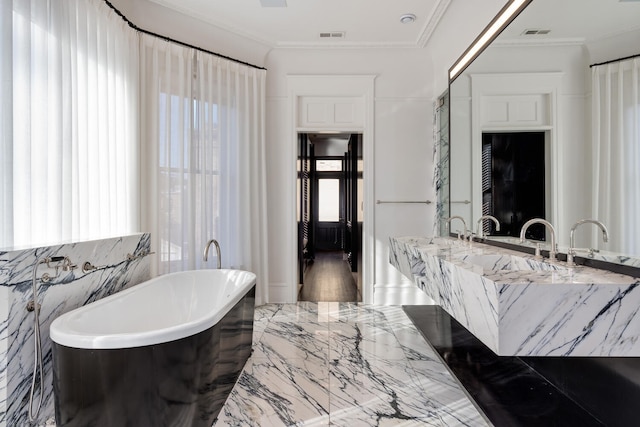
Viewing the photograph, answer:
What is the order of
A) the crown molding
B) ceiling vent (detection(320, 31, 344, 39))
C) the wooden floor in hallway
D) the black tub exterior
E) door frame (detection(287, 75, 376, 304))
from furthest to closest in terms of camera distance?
1. the wooden floor in hallway
2. door frame (detection(287, 75, 376, 304))
3. ceiling vent (detection(320, 31, 344, 39))
4. the crown molding
5. the black tub exterior

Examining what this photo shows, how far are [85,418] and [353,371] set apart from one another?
1399mm

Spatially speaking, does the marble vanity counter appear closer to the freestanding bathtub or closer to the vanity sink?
the vanity sink

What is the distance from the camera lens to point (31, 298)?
135 centimetres

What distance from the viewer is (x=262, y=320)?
2.80 meters

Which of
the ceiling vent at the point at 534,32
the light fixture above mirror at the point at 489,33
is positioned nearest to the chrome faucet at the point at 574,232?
the ceiling vent at the point at 534,32

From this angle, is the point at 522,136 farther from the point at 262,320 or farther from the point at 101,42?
the point at 101,42

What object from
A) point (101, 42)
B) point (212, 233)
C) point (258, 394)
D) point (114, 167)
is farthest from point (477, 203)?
point (101, 42)

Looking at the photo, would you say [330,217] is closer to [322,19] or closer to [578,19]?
[322,19]

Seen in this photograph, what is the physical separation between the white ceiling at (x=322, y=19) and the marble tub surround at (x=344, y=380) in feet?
9.29

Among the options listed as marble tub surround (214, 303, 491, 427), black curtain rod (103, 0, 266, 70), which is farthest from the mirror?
black curtain rod (103, 0, 266, 70)

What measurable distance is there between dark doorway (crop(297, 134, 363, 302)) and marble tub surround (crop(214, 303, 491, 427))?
0.92 m

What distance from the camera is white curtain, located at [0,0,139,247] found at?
1.44m

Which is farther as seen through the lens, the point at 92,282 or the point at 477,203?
the point at 477,203

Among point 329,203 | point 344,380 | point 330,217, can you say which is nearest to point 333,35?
point 344,380
